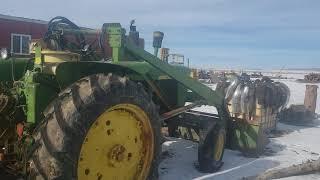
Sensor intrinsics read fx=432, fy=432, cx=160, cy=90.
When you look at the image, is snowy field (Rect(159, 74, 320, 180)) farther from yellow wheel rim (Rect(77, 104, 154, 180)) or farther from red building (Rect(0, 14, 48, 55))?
red building (Rect(0, 14, 48, 55))

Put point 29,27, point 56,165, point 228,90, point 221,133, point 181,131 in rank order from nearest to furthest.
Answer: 1. point 56,165
2. point 221,133
3. point 181,131
4. point 228,90
5. point 29,27

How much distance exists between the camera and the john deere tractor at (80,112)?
3.62 meters

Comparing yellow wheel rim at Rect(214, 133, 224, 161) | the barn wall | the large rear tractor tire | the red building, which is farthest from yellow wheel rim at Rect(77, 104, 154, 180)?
the barn wall

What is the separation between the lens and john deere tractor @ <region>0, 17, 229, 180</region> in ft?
11.9

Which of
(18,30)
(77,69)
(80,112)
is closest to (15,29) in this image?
(18,30)

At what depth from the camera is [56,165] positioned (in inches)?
139

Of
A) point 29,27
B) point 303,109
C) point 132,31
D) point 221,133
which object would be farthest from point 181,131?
point 29,27

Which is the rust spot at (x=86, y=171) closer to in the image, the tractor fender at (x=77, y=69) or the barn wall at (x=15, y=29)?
the tractor fender at (x=77, y=69)

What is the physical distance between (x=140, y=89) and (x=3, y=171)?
1.84m

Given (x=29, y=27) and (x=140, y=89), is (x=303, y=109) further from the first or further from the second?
(x=29, y=27)

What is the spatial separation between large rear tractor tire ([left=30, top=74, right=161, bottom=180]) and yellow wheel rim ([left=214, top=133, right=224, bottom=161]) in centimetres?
234

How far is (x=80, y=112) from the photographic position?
12.2 feet

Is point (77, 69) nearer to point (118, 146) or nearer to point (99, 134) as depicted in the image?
point (99, 134)

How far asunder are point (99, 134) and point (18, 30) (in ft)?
68.8
